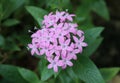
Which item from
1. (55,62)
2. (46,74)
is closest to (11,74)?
(46,74)

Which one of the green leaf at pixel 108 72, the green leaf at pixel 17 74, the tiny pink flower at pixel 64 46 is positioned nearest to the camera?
the tiny pink flower at pixel 64 46

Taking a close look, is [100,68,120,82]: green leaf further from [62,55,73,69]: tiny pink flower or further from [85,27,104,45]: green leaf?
[62,55,73,69]: tiny pink flower

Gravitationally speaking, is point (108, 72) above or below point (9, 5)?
below

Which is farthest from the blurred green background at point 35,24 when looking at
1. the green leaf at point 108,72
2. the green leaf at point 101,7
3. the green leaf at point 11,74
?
the green leaf at point 108,72

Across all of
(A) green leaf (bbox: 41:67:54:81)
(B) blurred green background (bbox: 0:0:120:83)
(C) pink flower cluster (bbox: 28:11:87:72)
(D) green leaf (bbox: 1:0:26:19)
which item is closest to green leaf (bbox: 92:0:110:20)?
(B) blurred green background (bbox: 0:0:120:83)

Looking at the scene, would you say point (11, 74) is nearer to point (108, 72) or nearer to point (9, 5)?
point (9, 5)

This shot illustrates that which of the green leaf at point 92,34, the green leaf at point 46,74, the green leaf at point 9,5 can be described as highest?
the green leaf at point 9,5

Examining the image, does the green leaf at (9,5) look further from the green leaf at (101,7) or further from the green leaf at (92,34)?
the green leaf at (101,7)
